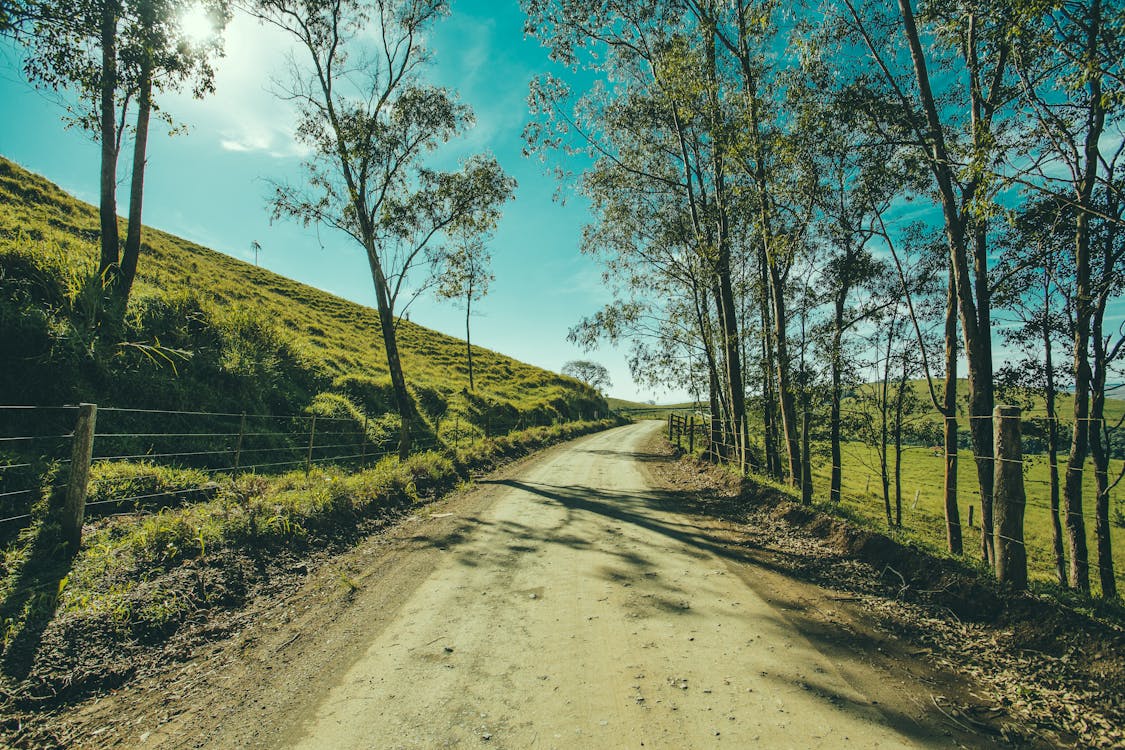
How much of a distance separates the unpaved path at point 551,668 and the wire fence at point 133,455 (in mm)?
3268

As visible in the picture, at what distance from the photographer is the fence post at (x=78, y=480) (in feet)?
16.1

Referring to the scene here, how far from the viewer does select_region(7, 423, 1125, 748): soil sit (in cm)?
288

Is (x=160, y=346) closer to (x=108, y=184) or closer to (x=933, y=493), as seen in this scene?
(x=108, y=184)

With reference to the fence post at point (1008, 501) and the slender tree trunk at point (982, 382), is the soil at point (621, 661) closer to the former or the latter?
the fence post at point (1008, 501)

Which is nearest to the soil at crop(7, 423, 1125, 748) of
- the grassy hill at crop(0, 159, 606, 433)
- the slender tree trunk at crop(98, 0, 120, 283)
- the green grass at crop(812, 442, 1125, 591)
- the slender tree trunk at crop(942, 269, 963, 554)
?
the grassy hill at crop(0, 159, 606, 433)

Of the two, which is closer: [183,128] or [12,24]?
[12,24]

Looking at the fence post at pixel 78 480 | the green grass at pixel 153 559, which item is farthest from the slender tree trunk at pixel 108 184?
the fence post at pixel 78 480

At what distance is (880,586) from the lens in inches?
200

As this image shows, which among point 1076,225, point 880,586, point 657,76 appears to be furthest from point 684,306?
point 880,586

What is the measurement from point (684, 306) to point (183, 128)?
16901 mm

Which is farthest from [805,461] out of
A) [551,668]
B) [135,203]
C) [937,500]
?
[937,500]

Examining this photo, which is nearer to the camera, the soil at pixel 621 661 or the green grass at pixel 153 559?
the soil at pixel 621 661

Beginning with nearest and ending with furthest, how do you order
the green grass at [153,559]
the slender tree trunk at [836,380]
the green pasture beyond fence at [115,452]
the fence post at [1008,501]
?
1. the green grass at [153,559]
2. the fence post at [1008,501]
3. the green pasture beyond fence at [115,452]
4. the slender tree trunk at [836,380]

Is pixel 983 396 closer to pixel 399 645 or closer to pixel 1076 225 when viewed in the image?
pixel 1076 225
